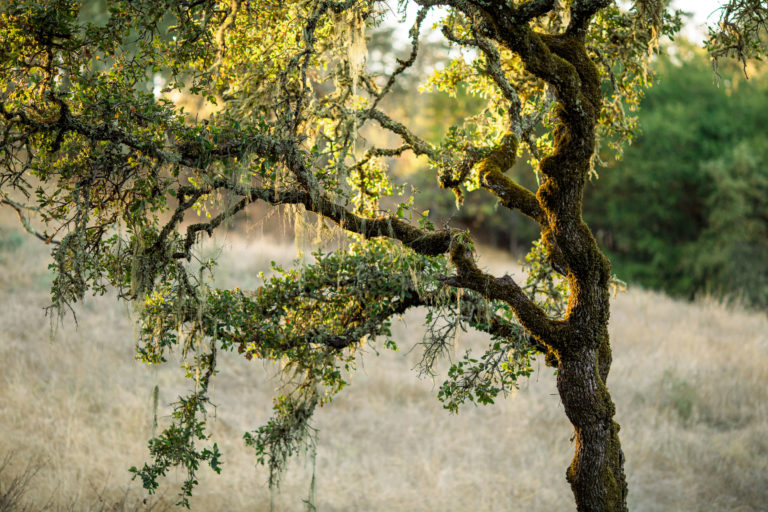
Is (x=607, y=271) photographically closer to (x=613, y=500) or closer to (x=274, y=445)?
(x=613, y=500)

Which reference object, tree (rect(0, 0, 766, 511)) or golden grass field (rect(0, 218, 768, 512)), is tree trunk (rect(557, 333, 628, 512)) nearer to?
tree (rect(0, 0, 766, 511))

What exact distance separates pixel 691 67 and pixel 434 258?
28.7 m

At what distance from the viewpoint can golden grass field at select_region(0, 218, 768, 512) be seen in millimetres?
10125

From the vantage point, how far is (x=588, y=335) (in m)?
5.87

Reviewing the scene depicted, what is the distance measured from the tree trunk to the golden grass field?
2.88 meters

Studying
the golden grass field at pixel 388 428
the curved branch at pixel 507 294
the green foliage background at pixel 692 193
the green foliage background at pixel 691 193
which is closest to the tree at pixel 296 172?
the curved branch at pixel 507 294

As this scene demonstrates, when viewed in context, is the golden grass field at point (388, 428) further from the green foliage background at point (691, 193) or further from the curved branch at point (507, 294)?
the green foliage background at point (691, 193)

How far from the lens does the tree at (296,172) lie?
16.6 ft

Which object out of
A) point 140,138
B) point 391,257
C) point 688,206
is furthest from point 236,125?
point 688,206

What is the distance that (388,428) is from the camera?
13.4m

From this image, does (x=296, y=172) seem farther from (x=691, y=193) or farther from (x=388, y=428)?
(x=691, y=193)

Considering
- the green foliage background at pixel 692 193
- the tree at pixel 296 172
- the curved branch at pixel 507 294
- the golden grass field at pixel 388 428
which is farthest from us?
the green foliage background at pixel 692 193

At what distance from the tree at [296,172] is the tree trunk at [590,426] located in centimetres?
2

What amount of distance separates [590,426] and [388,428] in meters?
8.05
